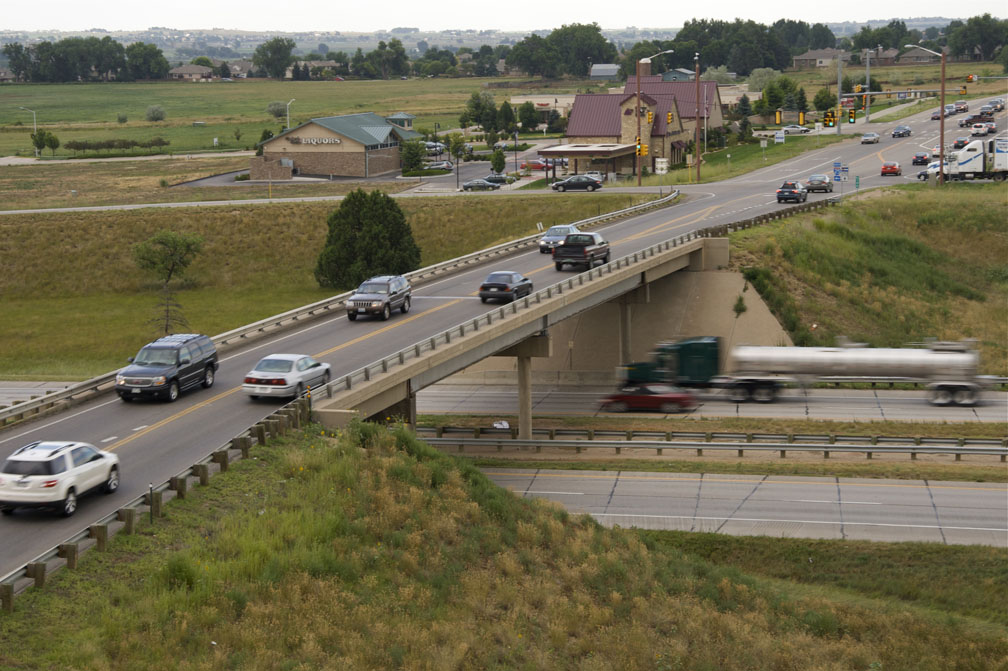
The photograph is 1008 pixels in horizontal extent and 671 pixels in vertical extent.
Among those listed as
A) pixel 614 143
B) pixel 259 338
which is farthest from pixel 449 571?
pixel 614 143

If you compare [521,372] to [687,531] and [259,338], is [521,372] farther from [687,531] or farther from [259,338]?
[687,531]

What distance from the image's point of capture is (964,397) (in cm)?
5059

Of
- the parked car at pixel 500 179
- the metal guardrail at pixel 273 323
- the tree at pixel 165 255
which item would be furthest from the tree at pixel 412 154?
the metal guardrail at pixel 273 323

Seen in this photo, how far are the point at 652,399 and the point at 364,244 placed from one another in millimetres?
26989

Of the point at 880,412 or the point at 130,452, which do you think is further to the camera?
the point at 880,412

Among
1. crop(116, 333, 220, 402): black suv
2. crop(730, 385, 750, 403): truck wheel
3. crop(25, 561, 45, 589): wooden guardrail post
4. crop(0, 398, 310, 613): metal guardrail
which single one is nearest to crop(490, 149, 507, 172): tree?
crop(730, 385, 750, 403): truck wheel

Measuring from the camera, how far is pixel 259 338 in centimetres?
4284

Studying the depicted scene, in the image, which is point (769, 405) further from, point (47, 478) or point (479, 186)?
point (479, 186)

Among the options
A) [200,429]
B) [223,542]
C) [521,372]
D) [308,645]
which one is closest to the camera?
[308,645]

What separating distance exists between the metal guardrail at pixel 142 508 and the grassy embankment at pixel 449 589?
0.31 m

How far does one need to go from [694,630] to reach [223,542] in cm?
1094

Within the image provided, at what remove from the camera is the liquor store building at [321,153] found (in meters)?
114

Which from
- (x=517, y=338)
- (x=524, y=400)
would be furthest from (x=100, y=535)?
(x=524, y=400)

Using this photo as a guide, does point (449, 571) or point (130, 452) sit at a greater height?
point (130, 452)
